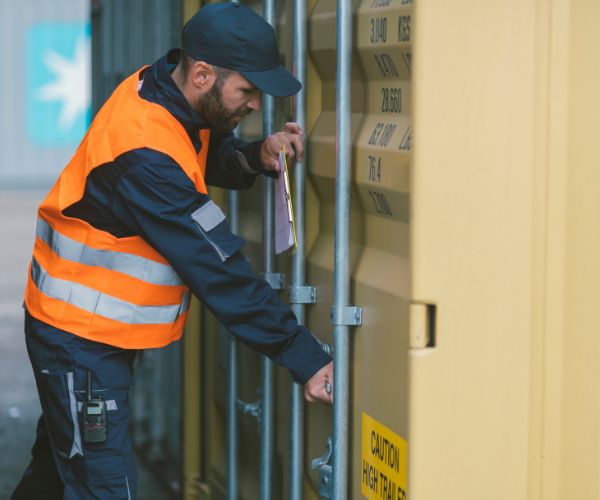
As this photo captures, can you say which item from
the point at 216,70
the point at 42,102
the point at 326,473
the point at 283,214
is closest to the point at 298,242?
the point at 283,214

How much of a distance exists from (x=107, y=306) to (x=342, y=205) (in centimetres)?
75

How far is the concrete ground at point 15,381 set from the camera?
5.22 metres

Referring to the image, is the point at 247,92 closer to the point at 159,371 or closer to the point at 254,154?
the point at 254,154

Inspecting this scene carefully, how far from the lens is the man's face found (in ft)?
9.65

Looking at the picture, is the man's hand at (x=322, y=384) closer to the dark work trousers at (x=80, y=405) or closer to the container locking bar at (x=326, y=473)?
the container locking bar at (x=326, y=473)

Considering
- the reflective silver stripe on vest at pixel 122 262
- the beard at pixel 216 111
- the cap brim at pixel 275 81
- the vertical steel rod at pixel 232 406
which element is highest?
the cap brim at pixel 275 81

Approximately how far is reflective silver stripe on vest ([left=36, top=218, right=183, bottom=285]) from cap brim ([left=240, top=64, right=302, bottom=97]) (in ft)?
1.72

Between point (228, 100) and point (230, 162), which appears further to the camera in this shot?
point (230, 162)

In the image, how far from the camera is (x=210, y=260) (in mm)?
2830

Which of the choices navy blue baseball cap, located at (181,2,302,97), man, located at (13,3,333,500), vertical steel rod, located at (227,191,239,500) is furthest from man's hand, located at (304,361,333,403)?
vertical steel rod, located at (227,191,239,500)

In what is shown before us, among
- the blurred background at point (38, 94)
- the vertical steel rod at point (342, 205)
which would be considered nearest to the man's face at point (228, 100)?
the vertical steel rod at point (342, 205)

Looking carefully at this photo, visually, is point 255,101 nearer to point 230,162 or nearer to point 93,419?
point 230,162

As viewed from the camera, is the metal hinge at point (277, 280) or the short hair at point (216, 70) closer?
the short hair at point (216, 70)

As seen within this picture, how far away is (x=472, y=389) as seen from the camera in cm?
231
